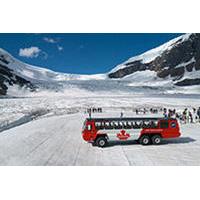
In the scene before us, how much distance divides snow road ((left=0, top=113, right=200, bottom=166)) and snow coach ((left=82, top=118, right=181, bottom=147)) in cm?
59

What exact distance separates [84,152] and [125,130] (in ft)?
12.0

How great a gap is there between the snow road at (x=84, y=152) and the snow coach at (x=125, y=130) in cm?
59

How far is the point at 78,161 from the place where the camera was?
16828 millimetres

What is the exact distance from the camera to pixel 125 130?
20906 mm

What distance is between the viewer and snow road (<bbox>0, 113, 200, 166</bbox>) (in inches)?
655

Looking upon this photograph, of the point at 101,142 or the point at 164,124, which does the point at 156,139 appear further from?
the point at 101,142

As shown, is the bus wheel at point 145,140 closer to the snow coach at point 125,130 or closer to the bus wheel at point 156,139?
the snow coach at point 125,130

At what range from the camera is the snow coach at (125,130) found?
20.8 m

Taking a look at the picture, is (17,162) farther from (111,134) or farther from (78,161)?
(111,134)

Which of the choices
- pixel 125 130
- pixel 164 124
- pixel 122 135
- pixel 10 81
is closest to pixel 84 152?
pixel 122 135

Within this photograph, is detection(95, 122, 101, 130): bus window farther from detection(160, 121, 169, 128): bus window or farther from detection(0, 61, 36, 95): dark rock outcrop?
detection(0, 61, 36, 95): dark rock outcrop

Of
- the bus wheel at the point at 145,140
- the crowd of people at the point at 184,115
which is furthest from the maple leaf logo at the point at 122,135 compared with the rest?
the crowd of people at the point at 184,115

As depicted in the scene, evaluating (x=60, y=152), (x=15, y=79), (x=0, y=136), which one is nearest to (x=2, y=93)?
(x=15, y=79)

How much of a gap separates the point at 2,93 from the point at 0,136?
310 ft
